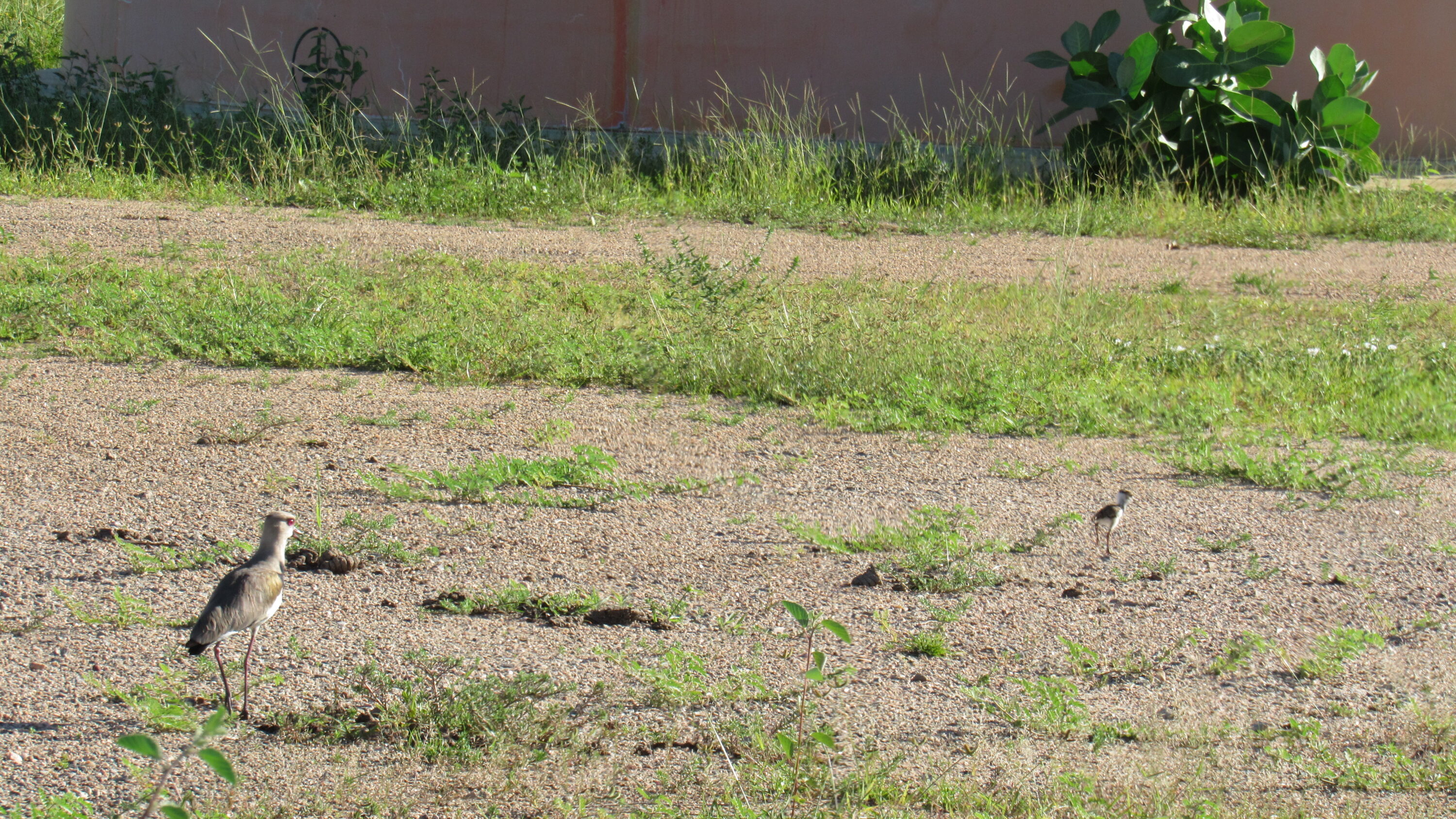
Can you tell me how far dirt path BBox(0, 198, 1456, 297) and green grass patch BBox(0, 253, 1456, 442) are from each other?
22.0 inches

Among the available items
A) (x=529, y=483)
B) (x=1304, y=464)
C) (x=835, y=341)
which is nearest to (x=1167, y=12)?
(x=835, y=341)

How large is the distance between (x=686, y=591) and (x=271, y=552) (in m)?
1.15

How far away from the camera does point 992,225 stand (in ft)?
31.8

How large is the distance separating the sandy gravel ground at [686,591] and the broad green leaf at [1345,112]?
654 centimetres

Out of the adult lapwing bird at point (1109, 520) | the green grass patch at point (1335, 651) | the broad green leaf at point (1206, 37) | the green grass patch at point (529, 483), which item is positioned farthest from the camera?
the broad green leaf at point (1206, 37)

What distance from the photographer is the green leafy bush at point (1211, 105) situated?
32.7 feet

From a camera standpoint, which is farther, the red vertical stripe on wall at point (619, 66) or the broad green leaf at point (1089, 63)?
the red vertical stripe on wall at point (619, 66)

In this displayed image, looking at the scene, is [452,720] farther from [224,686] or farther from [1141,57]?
[1141,57]

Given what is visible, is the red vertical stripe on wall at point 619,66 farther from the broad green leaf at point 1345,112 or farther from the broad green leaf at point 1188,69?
the broad green leaf at point 1345,112

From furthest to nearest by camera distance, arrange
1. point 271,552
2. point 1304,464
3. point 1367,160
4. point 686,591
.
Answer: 1. point 1367,160
2. point 1304,464
3. point 686,591
4. point 271,552

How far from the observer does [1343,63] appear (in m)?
10.1

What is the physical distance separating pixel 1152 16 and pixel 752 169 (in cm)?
342

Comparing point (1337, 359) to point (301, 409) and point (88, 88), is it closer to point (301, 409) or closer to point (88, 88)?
point (301, 409)

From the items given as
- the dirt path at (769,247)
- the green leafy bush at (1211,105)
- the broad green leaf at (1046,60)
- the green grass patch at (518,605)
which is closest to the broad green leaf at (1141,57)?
the green leafy bush at (1211,105)
